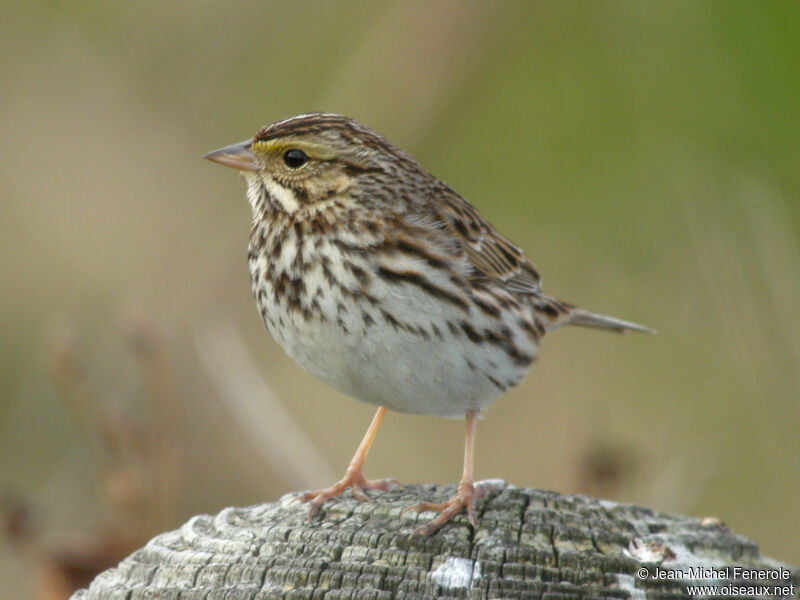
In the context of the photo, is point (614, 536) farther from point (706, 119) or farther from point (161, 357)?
A: point (706, 119)

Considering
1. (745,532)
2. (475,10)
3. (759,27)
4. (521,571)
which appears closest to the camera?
(521,571)

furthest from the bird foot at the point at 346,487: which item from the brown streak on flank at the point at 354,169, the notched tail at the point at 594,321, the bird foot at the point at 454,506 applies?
the notched tail at the point at 594,321

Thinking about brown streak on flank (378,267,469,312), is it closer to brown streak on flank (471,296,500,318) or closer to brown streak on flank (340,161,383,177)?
brown streak on flank (471,296,500,318)

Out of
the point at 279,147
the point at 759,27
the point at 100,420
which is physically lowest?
the point at 100,420

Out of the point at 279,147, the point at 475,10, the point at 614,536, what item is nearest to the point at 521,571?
the point at 614,536

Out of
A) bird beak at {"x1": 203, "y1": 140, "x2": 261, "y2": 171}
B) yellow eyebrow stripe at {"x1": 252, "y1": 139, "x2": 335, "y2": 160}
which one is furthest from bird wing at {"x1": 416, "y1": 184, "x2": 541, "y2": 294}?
bird beak at {"x1": 203, "y1": 140, "x2": 261, "y2": 171}

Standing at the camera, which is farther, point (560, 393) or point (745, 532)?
point (560, 393)

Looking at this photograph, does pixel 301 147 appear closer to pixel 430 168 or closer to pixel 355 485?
pixel 355 485
